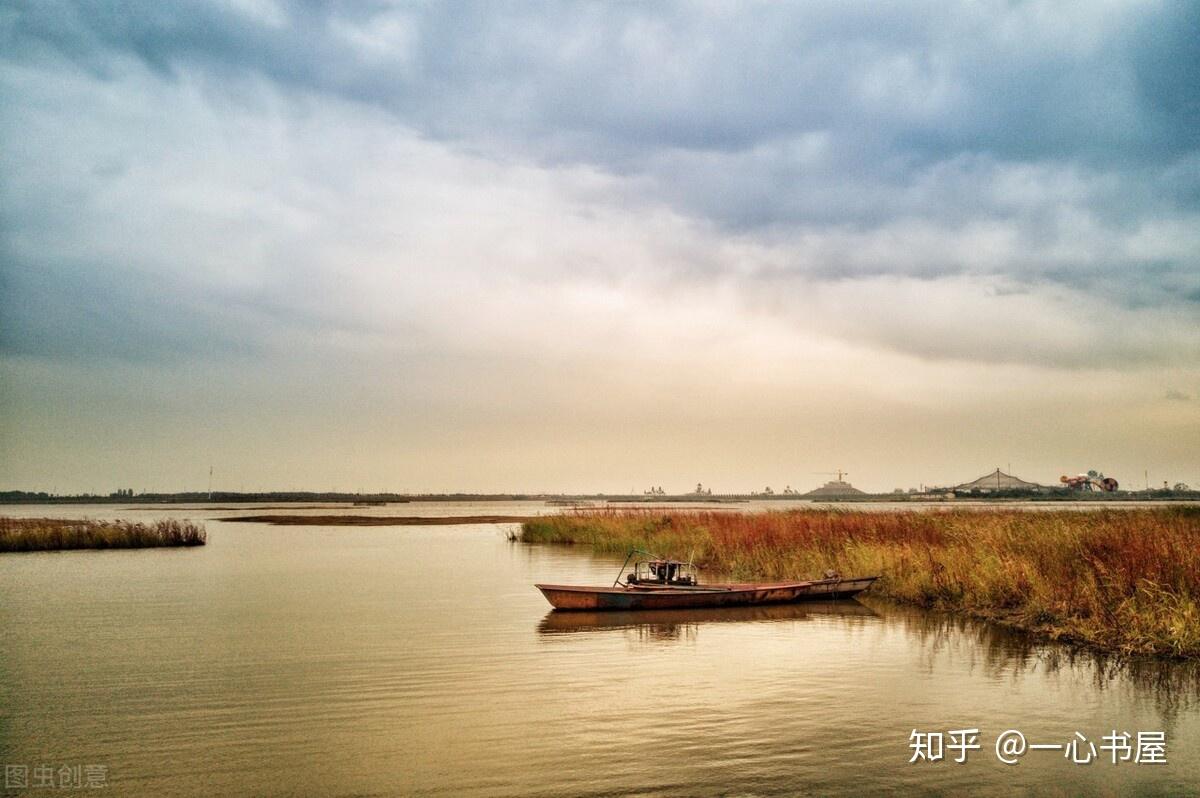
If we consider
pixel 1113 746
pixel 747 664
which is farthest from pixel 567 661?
pixel 1113 746

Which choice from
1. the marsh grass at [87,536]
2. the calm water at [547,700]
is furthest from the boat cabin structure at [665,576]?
the marsh grass at [87,536]

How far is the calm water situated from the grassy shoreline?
3.68ft

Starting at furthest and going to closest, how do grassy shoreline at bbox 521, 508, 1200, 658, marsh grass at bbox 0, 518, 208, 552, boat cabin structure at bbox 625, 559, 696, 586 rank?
marsh grass at bbox 0, 518, 208, 552
boat cabin structure at bbox 625, 559, 696, 586
grassy shoreline at bbox 521, 508, 1200, 658

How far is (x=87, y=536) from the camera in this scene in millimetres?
47812

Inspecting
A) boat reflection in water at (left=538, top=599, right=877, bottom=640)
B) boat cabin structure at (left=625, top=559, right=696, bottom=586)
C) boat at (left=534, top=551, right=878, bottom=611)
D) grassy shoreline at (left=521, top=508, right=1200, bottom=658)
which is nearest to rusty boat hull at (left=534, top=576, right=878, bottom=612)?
boat at (left=534, top=551, right=878, bottom=611)

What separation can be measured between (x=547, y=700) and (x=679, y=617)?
921 cm

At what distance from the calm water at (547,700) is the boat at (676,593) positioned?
0.42m

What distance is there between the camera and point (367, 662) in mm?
16844

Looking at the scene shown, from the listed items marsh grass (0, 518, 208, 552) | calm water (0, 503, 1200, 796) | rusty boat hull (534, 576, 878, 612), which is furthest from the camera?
marsh grass (0, 518, 208, 552)

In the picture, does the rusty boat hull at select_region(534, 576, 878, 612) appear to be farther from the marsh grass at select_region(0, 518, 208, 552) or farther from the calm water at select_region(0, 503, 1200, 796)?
the marsh grass at select_region(0, 518, 208, 552)

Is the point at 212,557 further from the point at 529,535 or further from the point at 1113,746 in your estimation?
the point at 1113,746

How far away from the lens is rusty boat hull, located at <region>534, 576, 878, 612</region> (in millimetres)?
22188

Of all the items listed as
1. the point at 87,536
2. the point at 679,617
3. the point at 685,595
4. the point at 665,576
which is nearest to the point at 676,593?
the point at 685,595

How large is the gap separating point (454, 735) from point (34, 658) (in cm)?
1176
